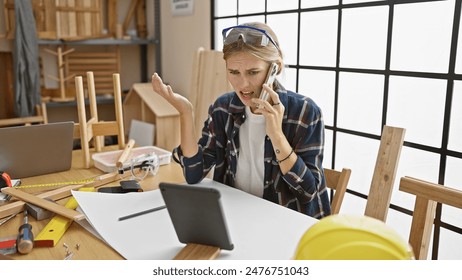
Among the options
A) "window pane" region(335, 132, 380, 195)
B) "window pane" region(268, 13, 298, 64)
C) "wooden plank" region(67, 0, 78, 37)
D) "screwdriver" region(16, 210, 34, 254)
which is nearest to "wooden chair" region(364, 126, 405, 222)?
"window pane" region(335, 132, 380, 195)

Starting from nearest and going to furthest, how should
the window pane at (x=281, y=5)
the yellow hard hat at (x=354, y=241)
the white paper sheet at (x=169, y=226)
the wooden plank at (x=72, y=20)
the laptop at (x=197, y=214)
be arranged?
1. the yellow hard hat at (x=354, y=241)
2. the laptop at (x=197, y=214)
3. the white paper sheet at (x=169, y=226)
4. the window pane at (x=281, y=5)
5. the wooden plank at (x=72, y=20)

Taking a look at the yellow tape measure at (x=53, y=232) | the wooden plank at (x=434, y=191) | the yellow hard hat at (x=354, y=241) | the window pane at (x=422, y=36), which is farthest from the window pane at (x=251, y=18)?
the yellow hard hat at (x=354, y=241)

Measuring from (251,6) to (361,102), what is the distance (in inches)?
42.5

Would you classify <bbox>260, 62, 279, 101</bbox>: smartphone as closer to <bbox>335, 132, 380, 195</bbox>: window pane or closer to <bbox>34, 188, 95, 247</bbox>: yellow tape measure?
<bbox>34, 188, 95, 247</bbox>: yellow tape measure

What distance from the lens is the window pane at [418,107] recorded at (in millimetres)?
1681

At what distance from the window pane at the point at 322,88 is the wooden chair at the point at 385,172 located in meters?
0.95

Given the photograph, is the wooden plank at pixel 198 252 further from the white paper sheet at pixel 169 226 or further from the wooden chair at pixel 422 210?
the wooden chair at pixel 422 210

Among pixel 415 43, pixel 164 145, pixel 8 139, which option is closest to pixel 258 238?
pixel 8 139

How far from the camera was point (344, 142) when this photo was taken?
2.13 meters

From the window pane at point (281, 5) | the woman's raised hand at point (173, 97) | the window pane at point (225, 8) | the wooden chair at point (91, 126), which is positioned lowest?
the wooden chair at point (91, 126)

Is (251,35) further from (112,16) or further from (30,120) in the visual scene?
(112,16)

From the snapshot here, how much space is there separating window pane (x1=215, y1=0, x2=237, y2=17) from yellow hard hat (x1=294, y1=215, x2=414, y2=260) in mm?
2412

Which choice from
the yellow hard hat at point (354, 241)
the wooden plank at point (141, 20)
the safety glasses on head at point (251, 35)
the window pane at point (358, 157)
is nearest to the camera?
the yellow hard hat at point (354, 241)
